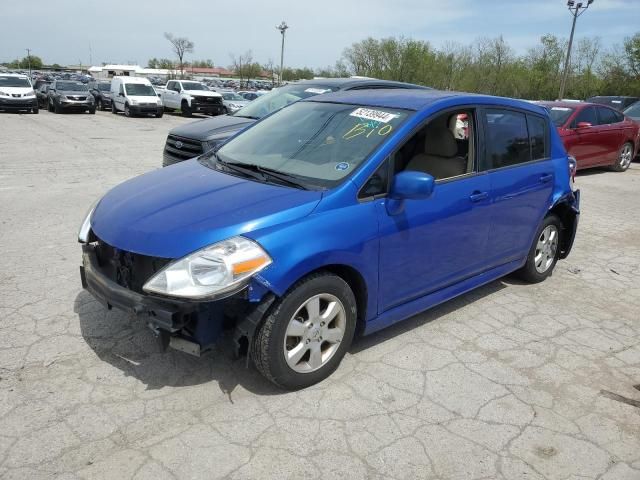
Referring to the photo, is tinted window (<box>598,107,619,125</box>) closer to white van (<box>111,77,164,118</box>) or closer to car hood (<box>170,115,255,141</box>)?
car hood (<box>170,115,255,141</box>)

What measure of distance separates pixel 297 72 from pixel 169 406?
102554 millimetres

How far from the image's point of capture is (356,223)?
305 cm

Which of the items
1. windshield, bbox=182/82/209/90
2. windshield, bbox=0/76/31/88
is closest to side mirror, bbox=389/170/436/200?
windshield, bbox=0/76/31/88

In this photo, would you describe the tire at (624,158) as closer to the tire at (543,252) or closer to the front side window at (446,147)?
the tire at (543,252)

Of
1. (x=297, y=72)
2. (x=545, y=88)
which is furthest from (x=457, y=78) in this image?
(x=297, y=72)

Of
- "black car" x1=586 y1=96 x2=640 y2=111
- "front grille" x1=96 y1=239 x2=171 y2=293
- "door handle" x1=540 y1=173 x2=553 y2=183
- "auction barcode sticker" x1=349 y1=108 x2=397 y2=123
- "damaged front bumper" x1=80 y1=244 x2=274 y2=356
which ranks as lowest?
"damaged front bumper" x1=80 y1=244 x2=274 y2=356

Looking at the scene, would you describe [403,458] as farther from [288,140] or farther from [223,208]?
[288,140]

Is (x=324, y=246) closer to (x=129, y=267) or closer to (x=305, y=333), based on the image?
(x=305, y=333)

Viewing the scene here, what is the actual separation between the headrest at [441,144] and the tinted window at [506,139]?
10.4 inches

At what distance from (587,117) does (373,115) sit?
30.9 ft

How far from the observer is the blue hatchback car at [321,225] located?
273cm

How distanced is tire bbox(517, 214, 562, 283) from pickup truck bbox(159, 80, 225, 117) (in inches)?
887

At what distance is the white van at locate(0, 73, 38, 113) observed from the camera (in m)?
22.1

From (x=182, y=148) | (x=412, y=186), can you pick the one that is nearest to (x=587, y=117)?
(x=182, y=148)
